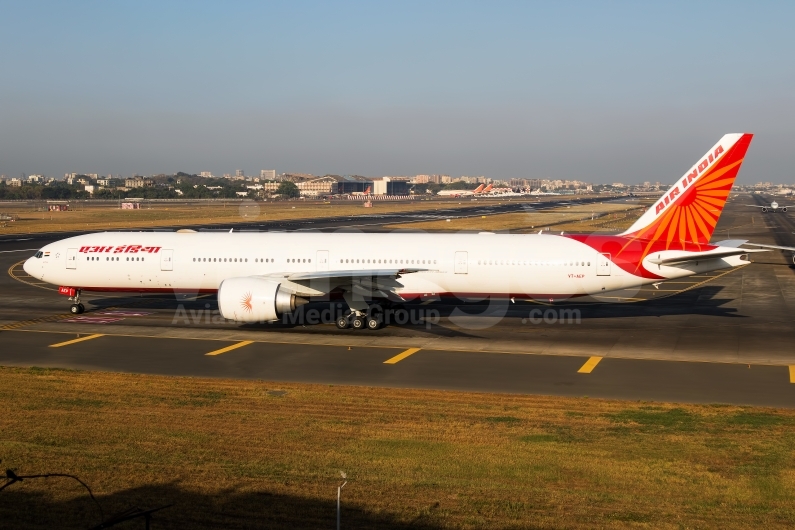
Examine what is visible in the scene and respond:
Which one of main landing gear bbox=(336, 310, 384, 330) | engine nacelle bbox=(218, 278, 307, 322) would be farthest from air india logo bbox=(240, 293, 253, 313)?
main landing gear bbox=(336, 310, 384, 330)

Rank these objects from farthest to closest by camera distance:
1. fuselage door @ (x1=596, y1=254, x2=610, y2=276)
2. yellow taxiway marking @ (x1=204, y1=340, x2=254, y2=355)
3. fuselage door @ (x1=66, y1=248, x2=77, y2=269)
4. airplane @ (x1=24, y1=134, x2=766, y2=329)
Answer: fuselage door @ (x1=66, y1=248, x2=77, y2=269), fuselage door @ (x1=596, y1=254, x2=610, y2=276), airplane @ (x1=24, y1=134, x2=766, y2=329), yellow taxiway marking @ (x1=204, y1=340, x2=254, y2=355)

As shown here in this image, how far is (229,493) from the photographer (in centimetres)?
1450

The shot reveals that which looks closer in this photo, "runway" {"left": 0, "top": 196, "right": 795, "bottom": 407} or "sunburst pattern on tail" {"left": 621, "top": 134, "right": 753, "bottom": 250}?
"runway" {"left": 0, "top": 196, "right": 795, "bottom": 407}

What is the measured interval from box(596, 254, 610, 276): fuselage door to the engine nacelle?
14.2 m

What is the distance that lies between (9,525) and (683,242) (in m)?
29.4

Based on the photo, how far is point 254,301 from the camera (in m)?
32.0

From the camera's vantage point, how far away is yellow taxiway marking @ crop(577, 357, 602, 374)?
26172 millimetres

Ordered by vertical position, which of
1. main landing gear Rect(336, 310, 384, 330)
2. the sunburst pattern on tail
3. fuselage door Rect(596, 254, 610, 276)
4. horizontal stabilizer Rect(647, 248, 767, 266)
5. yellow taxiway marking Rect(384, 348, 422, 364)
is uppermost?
the sunburst pattern on tail

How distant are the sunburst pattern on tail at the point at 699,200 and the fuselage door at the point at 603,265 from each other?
206 cm

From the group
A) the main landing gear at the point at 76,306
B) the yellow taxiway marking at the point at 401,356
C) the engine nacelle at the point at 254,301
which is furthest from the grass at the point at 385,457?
the main landing gear at the point at 76,306

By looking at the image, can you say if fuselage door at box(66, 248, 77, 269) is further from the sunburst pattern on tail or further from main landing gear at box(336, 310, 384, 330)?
the sunburst pattern on tail

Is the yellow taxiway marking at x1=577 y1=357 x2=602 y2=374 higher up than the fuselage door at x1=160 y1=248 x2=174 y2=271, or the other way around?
the fuselage door at x1=160 y1=248 x2=174 y2=271

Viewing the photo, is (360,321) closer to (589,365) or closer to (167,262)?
(167,262)

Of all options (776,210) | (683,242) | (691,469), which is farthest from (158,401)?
(776,210)
